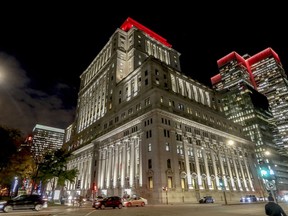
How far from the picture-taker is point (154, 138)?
2052 inches

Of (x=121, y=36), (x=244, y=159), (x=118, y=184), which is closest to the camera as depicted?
(x=118, y=184)

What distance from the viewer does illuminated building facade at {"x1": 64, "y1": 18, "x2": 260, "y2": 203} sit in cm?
5203

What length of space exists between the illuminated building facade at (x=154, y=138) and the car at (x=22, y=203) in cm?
2673

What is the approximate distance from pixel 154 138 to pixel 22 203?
32345 millimetres

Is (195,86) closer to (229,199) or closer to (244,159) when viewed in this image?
(244,159)

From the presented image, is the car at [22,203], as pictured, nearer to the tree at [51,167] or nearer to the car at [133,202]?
the car at [133,202]

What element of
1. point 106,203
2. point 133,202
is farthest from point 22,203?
point 133,202

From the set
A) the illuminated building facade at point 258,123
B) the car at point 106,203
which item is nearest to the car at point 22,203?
the car at point 106,203

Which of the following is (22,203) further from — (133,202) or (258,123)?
(258,123)

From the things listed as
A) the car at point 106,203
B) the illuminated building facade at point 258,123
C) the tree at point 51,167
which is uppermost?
the illuminated building facade at point 258,123

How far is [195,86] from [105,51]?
5009 centimetres

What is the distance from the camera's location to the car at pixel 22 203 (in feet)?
77.5

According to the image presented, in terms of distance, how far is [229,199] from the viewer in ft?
198

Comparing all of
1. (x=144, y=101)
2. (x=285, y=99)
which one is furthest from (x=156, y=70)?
(x=285, y=99)
